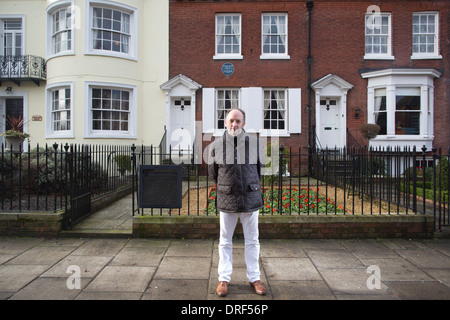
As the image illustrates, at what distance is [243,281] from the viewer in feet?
12.4

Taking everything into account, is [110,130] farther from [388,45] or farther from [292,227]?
[388,45]

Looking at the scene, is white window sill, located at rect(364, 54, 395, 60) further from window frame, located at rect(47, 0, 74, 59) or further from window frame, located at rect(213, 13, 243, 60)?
window frame, located at rect(47, 0, 74, 59)

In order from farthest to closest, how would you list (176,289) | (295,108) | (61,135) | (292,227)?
1. (295,108)
2. (61,135)
3. (292,227)
4. (176,289)

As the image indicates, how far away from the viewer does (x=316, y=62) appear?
43.1 ft

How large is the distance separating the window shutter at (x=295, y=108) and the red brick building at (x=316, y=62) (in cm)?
4

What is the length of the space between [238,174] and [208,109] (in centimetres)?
991

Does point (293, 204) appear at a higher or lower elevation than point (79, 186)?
lower

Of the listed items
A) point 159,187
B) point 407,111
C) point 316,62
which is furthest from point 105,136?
point 407,111

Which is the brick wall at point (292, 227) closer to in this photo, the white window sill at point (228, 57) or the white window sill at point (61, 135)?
the white window sill at point (61, 135)

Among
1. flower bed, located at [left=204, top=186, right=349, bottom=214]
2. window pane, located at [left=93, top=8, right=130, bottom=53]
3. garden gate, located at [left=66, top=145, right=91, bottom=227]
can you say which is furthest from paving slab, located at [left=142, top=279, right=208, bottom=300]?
window pane, located at [left=93, top=8, right=130, bottom=53]

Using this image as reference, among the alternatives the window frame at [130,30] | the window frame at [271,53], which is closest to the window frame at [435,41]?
the window frame at [271,53]

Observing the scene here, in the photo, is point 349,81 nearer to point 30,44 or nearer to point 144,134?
point 144,134

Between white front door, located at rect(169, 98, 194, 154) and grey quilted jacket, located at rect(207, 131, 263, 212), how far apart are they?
9.87 meters

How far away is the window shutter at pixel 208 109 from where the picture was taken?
1310 centimetres
